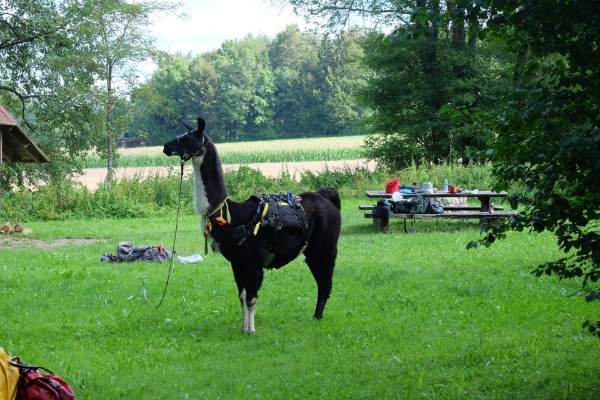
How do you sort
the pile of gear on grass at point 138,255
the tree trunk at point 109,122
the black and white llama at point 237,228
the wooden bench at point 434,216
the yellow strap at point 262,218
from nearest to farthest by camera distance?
the black and white llama at point 237,228 < the yellow strap at point 262,218 < the pile of gear on grass at point 138,255 < the wooden bench at point 434,216 < the tree trunk at point 109,122

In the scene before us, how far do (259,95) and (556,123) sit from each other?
256 feet

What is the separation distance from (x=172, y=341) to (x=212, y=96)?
65.4 meters

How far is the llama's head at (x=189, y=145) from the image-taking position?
324 inches

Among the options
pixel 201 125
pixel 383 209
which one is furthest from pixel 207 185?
pixel 383 209

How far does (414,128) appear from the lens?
98.6 ft

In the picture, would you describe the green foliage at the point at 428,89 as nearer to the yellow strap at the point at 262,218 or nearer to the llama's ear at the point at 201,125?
the yellow strap at the point at 262,218

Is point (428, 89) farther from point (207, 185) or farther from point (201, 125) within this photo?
point (201, 125)

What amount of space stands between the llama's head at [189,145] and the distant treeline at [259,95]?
57758mm

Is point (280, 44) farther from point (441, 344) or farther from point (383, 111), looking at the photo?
point (441, 344)

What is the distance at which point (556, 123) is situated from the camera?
187 inches

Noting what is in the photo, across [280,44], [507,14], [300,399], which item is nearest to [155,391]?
[300,399]

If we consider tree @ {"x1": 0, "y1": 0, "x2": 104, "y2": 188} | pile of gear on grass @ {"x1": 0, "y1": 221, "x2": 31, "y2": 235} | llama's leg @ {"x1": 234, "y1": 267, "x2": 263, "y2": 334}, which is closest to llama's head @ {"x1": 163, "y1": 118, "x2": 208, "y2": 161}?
llama's leg @ {"x1": 234, "y1": 267, "x2": 263, "y2": 334}

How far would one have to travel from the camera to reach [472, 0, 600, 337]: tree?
4.48 m

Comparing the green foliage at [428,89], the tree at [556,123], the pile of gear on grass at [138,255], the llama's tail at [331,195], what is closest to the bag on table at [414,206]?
the pile of gear on grass at [138,255]
